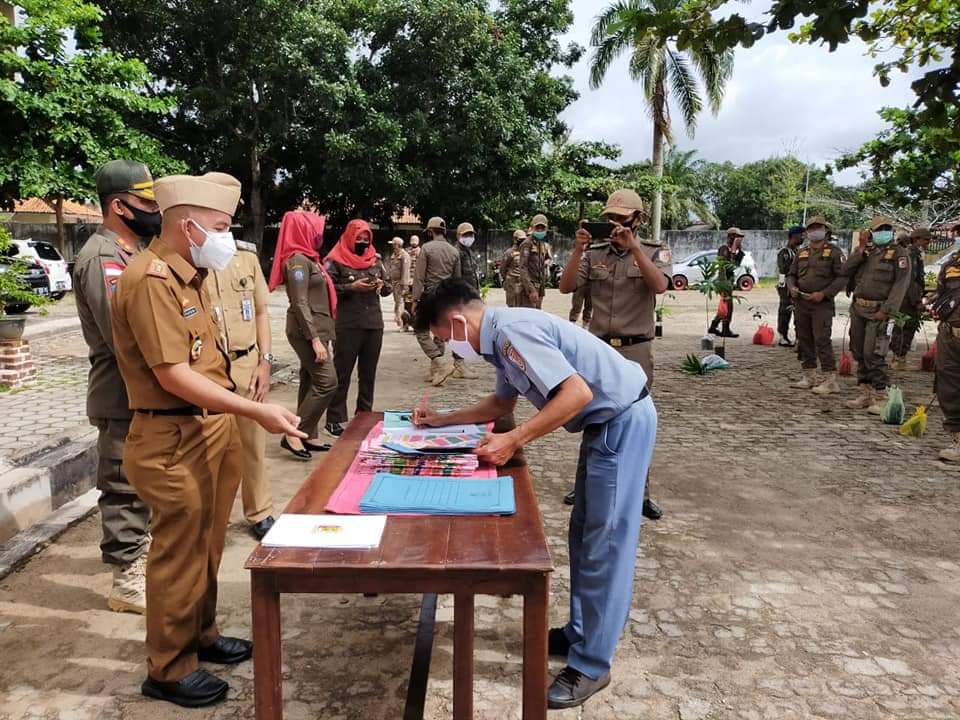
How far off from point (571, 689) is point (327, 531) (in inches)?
45.4

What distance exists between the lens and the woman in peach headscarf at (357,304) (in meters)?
5.62

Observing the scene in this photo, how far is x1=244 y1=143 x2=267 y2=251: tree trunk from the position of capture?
21844 mm

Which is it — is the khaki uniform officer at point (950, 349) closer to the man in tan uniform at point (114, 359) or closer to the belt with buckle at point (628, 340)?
the belt with buckle at point (628, 340)

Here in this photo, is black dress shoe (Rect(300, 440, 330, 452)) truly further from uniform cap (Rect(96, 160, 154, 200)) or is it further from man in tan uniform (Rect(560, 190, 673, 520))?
uniform cap (Rect(96, 160, 154, 200))

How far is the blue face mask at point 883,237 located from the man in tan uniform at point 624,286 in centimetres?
416

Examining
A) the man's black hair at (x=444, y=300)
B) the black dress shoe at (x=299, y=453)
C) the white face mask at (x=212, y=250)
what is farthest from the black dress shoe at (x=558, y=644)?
the black dress shoe at (x=299, y=453)

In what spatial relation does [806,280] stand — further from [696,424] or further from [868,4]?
[868,4]

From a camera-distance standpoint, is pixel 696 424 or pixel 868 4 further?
pixel 696 424

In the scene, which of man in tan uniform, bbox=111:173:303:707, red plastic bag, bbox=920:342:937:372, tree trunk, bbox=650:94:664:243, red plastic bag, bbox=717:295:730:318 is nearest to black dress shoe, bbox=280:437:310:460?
man in tan uniform, bbox=111:173:303:707

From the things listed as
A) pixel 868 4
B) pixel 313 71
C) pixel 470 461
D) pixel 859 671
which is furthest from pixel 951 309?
pixel 313 71

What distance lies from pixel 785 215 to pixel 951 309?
120 feet

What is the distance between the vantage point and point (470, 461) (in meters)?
2.62

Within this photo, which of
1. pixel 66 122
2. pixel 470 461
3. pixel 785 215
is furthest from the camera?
pixel 785 215

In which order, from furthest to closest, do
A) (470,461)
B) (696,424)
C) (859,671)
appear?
(696,424) → (859,671) → (470,461)
